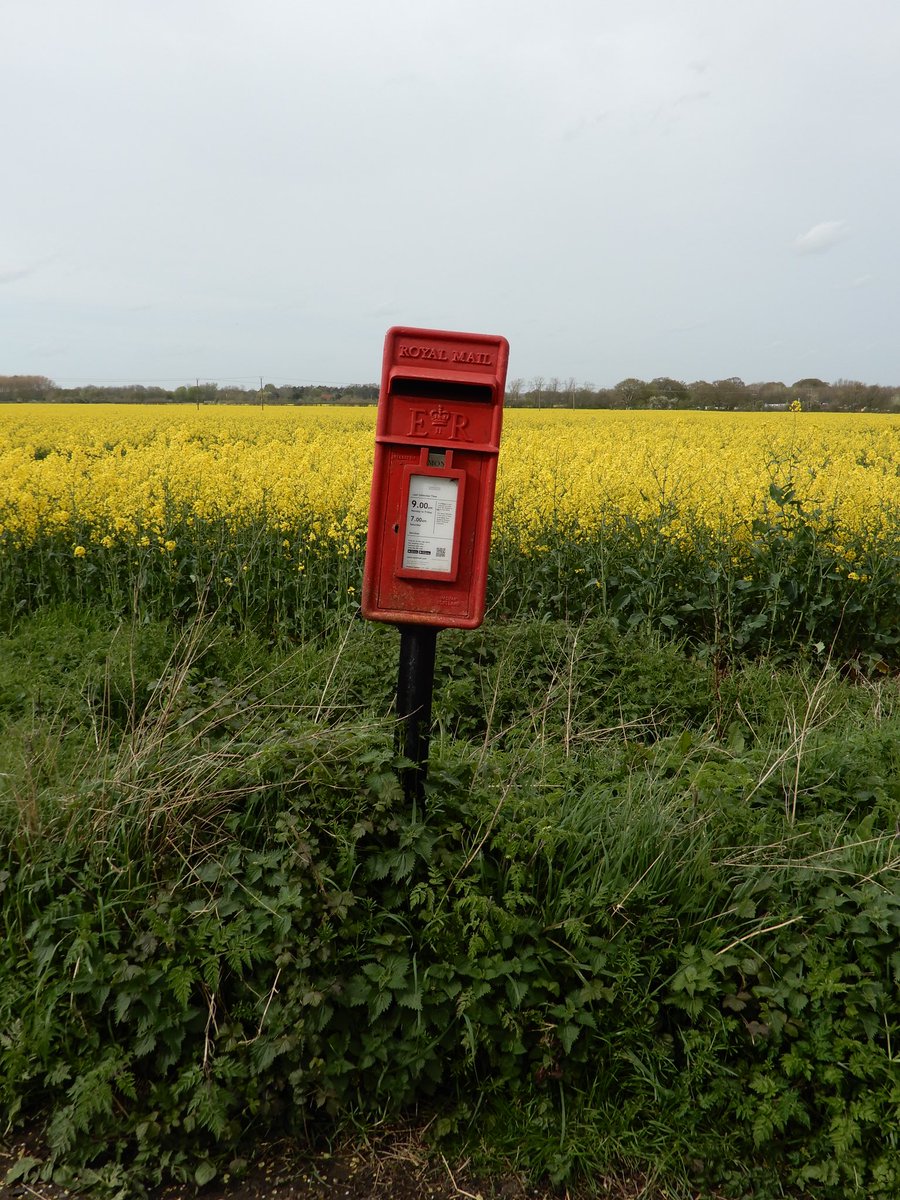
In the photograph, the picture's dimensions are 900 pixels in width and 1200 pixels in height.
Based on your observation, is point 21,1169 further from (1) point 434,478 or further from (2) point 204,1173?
(1) point 434,478

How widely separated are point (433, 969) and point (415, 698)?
0.79m

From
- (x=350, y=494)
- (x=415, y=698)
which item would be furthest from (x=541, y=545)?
(x=415, y=698)

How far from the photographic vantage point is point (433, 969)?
2.41m

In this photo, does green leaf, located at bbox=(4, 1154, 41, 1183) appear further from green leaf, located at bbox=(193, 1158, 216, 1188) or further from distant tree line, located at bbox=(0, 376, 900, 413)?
distant tree line, located at bbox=(0, 376, 900, 413)

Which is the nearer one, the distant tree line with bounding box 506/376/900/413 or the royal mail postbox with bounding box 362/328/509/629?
the royal mail postbox with bounding box 362/328/509/629

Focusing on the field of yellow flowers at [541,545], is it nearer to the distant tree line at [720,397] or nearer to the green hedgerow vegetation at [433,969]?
the green hedgerow vegetation at [433,969]

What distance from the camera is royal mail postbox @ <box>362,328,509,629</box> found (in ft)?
8.68

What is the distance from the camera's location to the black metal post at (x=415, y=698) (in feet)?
9.13

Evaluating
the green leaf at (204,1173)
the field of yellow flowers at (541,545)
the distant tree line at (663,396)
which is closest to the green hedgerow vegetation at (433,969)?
the green leaf at (204,1173)

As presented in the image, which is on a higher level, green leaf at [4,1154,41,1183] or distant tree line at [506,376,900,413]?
distant tree line at [506,376,900,413]

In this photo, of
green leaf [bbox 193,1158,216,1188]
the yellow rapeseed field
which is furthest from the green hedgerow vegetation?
the yellow rapeseed field

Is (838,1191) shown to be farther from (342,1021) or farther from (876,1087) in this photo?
(342,1021)

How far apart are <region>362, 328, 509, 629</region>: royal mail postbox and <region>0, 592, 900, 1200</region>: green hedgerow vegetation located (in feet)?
1.69

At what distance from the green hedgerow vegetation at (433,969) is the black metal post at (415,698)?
77 millimetres
